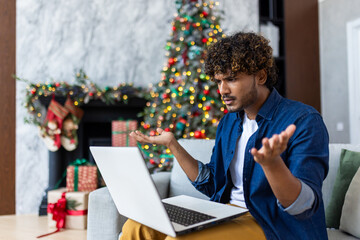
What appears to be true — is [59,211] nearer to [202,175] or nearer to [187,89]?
[187,89]

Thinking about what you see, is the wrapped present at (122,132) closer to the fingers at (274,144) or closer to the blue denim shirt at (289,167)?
the blue denim shirt at (289,167)

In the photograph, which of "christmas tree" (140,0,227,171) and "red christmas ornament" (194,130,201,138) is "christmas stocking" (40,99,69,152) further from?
"red christmas ornament" (194,130,201,138)

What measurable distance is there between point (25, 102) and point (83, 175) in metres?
0.91

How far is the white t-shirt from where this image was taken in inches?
47.6

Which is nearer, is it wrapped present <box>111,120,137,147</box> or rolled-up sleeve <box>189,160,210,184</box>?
rolled-up sleeve <box>189,160,210,184</box>

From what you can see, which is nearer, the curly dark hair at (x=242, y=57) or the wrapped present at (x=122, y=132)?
the curly dark hair at (x=242, y=57)

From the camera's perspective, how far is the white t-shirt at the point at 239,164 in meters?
1.21

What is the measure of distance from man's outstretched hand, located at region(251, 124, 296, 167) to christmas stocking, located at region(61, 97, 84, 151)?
2542 mm

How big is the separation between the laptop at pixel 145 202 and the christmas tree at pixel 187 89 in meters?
1.66

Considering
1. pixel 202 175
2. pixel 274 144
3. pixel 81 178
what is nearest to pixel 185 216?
pixel 202 175

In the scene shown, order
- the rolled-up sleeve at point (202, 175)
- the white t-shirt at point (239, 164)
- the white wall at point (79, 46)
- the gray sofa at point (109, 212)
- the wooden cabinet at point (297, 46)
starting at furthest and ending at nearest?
the wooden cabinet at point (297, 46) < the white wall at point (79, 46) < the gray sofa at point (109, 212) < the rolled-up sleeve at point (202, 175) < the white t-shirt at point (239, 164)

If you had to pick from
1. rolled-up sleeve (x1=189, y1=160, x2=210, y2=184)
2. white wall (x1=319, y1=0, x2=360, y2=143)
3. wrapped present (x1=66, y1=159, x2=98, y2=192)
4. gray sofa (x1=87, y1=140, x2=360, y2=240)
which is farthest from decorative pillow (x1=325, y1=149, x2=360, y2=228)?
white wall (x1=319, y1=0, x2=360, y2=143)

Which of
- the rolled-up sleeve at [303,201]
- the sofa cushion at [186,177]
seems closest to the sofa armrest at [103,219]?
the sofa cushion at [186,177]

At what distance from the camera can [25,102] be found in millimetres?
3037
